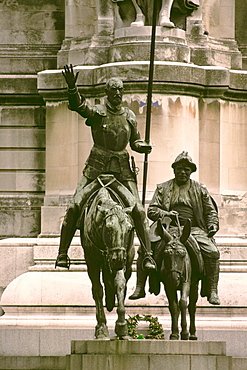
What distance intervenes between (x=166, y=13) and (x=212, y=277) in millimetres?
6998

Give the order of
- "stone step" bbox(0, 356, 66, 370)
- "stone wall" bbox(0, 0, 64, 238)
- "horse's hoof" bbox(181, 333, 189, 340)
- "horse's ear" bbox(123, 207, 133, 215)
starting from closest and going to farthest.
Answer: "horse's ear" bbox(123, 207, 133, 215)
"horse's hoof" bbox(181, 333, 189, 340)
"stone step" bbox(0, 356, 66, 370)
"stone wall" bbox(0, 0, 64, 238)

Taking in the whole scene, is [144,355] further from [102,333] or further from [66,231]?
[66,231]

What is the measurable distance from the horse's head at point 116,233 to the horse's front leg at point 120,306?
163 mm

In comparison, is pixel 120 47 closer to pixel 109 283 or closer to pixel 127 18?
pixel 127 18

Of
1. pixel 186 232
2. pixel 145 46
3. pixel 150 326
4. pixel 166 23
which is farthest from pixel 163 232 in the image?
pixel 166 23

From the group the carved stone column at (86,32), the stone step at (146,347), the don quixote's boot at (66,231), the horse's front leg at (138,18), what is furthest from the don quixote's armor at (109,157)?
the carved stone column at (86,32)

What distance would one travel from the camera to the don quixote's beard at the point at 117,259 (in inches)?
957

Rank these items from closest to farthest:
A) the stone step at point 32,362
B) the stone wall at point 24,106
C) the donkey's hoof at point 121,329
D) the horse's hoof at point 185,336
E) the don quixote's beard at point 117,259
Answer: the donkey's hoof at point 121,329 < the don quixote's beard at point 117,259 < the horse's hoof at point 185,336 < the stone step at point 32,362 < the stone wall at point 24,106

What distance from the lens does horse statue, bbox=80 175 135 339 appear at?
24.3m

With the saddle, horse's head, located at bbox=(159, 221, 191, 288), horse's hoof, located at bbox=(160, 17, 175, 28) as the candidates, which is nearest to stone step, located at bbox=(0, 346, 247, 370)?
horse's head, located at bbox=(159, 221, 191, 288)

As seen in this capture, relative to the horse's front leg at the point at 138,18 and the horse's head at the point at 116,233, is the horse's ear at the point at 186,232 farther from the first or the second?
the horse's front leg at the point at 138,18

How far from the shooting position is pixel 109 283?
25000 millimetres

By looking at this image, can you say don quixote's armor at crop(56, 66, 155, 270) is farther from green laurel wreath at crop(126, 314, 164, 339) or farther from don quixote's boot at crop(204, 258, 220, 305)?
green laurel wreath at crop(126, 314, 164, 339)

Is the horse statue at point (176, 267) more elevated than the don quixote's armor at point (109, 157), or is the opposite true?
the don quixote's armor at point (109, 157)
